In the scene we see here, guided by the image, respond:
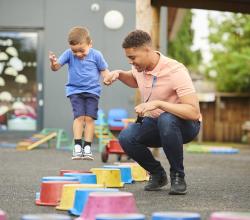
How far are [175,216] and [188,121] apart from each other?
8.47 ft

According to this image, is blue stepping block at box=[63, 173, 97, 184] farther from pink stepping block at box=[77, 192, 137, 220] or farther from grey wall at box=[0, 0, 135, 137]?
grey wall at box=[0, 0, 135, 137]

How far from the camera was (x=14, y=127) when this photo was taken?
17969 millimetres

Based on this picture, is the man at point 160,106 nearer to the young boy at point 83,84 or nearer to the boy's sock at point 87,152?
the boy's sock at point 87,152

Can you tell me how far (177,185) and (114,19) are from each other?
11.3 m

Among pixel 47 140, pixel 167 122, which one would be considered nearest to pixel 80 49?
pixel 167 122

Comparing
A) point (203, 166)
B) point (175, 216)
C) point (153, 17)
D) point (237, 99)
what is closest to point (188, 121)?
point (175, 216)

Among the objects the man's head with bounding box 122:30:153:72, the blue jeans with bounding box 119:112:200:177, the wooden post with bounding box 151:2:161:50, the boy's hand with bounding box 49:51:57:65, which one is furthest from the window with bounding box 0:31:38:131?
the man's head with bounding box 122:30:153:72

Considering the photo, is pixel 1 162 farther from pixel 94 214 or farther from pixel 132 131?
pixel 94 214

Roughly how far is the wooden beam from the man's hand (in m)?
6.13

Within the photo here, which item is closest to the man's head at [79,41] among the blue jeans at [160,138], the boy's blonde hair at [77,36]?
the boy's blonde hair at [77,36]

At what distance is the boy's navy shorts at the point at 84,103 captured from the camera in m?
8.22

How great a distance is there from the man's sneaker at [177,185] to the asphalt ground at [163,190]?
61 millimetres

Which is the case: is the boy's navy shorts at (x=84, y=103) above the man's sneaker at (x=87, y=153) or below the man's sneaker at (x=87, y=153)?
above

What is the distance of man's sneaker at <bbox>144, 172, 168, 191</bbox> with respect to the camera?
6801mm
